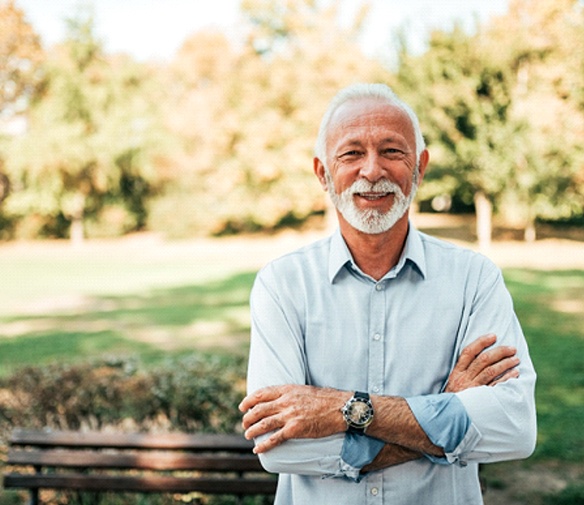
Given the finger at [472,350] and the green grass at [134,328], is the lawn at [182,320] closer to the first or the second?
the green grass at [134,328]

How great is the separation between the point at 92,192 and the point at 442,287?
114ft

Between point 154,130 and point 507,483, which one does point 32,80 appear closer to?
point 154,130

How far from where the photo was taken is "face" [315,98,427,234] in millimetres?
2178

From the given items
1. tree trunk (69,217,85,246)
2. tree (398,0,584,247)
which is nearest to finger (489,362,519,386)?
tree (398,0,584,247)

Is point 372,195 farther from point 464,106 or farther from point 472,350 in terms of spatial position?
point 464,106

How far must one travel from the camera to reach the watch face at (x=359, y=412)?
1.95 m

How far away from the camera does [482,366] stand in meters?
2.07

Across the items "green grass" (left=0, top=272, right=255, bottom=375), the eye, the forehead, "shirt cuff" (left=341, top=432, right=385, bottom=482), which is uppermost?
the forehead

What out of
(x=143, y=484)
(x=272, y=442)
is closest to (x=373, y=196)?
(x=272, y=442)

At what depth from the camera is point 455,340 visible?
2.18m

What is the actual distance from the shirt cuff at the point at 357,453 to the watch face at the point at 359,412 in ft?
0.18

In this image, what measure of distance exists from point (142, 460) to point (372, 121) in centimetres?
222

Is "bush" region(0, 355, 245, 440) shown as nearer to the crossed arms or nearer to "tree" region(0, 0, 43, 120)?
the crossed arms

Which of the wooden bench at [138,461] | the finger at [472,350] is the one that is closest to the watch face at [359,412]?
the finger at [472,350]
